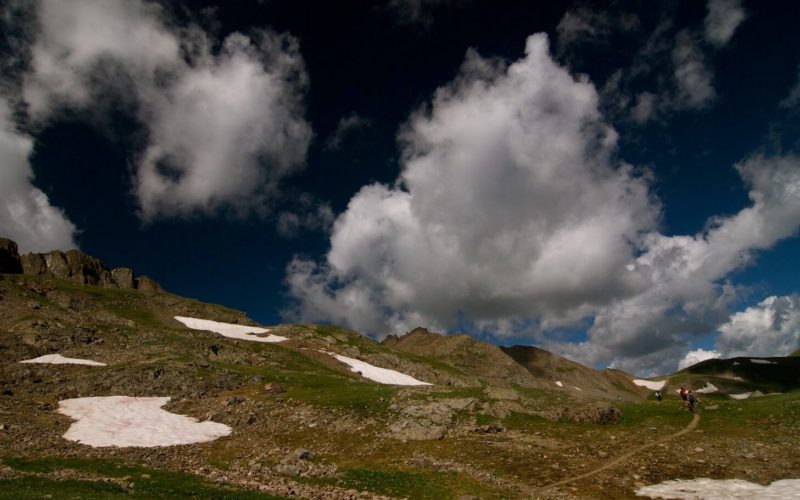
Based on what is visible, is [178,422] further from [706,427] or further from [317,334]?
[317,334]

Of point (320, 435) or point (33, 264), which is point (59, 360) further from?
point (33, 264)

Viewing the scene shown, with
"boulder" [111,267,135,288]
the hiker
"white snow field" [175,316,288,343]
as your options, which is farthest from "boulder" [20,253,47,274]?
the hiker

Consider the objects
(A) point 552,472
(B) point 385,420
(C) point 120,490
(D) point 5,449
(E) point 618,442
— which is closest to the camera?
(C) point 120,490

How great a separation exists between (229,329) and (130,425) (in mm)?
82500

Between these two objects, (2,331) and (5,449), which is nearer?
(5,449)

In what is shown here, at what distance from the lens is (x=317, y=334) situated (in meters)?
145

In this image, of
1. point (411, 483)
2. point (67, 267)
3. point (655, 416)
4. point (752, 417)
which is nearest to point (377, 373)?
point (655, 416)

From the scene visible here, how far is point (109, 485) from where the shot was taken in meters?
25.3

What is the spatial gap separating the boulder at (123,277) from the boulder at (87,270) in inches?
112

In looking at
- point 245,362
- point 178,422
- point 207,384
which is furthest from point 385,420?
point 245,362

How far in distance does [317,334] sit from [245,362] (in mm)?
51573

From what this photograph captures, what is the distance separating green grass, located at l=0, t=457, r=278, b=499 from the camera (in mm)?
22766

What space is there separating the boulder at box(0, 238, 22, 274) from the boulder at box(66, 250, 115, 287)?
15.2 meters

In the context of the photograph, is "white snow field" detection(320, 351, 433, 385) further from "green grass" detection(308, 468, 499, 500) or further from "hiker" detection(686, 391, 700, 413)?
"green grass" detection(308, 468, 499, 500)
